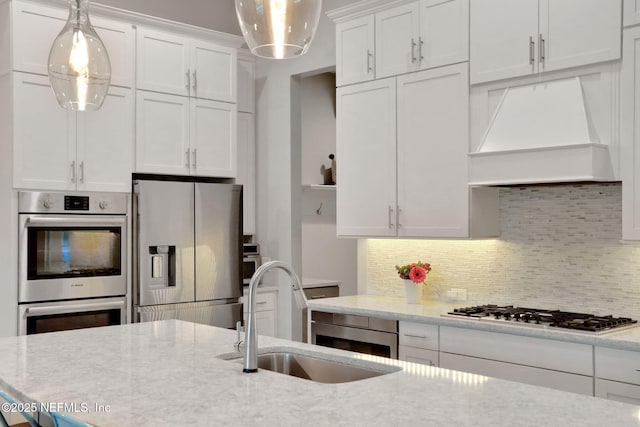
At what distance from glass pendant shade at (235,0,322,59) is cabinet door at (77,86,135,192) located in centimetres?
281

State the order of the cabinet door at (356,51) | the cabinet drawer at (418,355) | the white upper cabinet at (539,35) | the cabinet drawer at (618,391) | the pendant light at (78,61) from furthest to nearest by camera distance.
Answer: the cabinet door at (356,51), the cabinet drawer at (418,355), the white upper cabinet at (539,35), the cabinet drawer at (618,391), the pendant light at (78,61)

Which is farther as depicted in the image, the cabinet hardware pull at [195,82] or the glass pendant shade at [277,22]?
the cabinet hardware pull at [195,82]

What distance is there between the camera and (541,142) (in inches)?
134

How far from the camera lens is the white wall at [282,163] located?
5543 mm

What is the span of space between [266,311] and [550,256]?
99.6 inches

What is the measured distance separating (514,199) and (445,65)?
0.90 metres

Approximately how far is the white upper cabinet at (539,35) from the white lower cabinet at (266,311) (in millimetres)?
2595

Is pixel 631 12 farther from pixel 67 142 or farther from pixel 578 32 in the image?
pixel 67 142

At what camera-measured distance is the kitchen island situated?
5.55ft

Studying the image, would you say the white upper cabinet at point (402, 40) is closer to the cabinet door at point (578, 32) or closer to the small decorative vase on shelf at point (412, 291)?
the cabinet door at point (578, 32)

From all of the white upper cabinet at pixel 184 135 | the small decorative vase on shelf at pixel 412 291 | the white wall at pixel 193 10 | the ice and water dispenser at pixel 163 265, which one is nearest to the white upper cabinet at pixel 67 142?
the white upper cabinet at pixel 184 135

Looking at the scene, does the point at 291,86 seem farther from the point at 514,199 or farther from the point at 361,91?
the point at 514,199

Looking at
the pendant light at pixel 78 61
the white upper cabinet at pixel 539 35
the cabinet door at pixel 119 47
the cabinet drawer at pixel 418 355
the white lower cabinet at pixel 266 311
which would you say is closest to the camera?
the pendant light at pixel 78 61

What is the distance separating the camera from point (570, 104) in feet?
11.0
